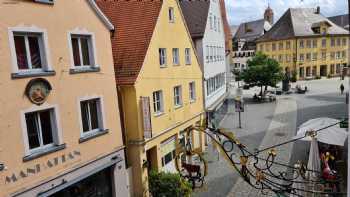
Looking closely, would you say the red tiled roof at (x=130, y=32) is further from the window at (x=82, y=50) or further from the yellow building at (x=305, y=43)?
the yellow building at (x=305, y=43)

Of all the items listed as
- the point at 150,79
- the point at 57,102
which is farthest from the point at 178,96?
the point at 57,102

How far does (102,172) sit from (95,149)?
4.26 feet

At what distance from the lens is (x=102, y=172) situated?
1253cm

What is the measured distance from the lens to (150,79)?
48.2 ft

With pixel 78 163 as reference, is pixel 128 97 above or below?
above

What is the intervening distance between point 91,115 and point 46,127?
6.81ft

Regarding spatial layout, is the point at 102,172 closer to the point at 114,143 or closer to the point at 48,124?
the point at 114,143

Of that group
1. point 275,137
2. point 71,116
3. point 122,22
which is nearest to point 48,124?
point 71,116

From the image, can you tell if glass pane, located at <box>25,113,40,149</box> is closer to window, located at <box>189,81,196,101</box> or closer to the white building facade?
window, located at <box>189,81,196,101</box>

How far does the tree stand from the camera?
124ft

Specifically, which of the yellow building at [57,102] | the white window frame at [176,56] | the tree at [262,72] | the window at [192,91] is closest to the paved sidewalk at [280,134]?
the tree at [262,72]

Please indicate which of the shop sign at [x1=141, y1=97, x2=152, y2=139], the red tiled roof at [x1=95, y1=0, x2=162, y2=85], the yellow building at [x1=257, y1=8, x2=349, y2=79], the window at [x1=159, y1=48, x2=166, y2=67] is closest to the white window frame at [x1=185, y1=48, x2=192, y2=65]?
the window at [x1=159, y1=48, x2=166, y2=67]

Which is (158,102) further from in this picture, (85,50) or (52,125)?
(52,125)

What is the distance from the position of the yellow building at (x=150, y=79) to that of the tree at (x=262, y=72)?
21.1 m
